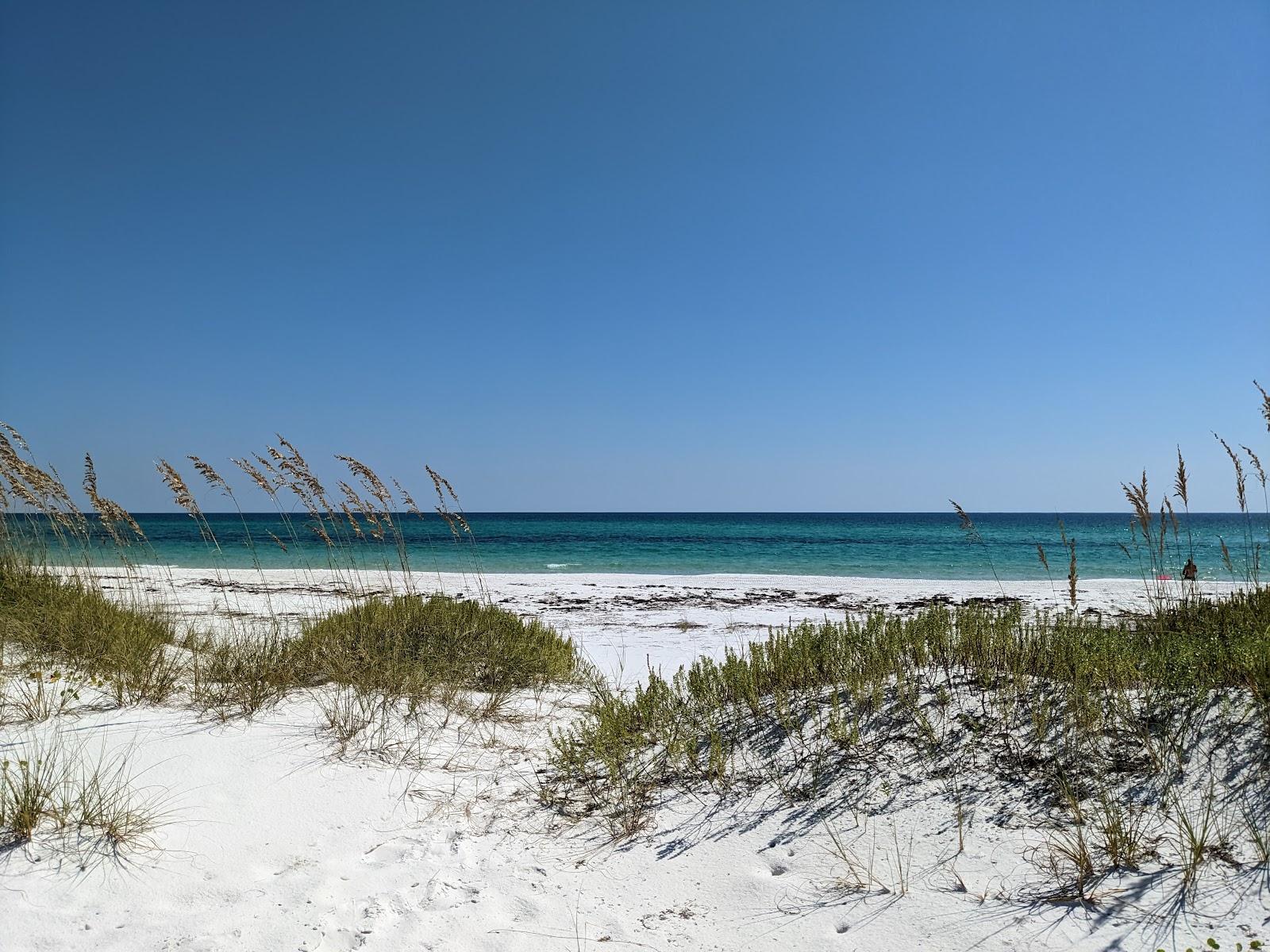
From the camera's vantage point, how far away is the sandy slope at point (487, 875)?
2516 mm

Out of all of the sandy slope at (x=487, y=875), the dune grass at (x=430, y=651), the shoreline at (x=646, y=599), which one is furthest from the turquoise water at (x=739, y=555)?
the sandy slope at (x=487, y=875)

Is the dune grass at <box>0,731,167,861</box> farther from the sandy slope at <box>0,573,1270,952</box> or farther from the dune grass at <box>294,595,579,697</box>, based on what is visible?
the dune grass at <box>294,595,579,697</box>

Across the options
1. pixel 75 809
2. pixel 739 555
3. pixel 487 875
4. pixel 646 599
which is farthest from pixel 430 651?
pixel 739 555

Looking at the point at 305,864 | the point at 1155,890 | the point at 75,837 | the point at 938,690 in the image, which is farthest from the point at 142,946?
the point at 938,690

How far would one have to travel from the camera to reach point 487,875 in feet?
9.94

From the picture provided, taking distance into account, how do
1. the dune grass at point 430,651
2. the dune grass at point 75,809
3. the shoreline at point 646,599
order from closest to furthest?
the dune grass at point 75,809
the dune grass at point 430,651
the shoreline at point 646,599

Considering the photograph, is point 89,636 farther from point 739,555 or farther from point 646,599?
point 739,555

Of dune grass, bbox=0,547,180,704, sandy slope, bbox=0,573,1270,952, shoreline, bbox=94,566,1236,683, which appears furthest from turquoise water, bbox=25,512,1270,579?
sandy slope, bbox=0,573,1270,952

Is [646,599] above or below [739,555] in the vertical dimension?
above

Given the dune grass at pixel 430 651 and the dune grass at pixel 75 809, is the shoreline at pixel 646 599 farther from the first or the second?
the dune grass at pixel 75 809

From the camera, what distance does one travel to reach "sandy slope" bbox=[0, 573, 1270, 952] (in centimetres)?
252

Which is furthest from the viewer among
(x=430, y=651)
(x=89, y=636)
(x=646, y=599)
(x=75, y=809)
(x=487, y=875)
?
(x=646, y=599)

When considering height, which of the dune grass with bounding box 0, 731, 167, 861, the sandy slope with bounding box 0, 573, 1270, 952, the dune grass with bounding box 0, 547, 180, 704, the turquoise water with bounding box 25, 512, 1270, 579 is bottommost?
the turquoise water with bounding box 25, 512, 1270, 579

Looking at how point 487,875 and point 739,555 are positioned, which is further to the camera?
point 739,555
